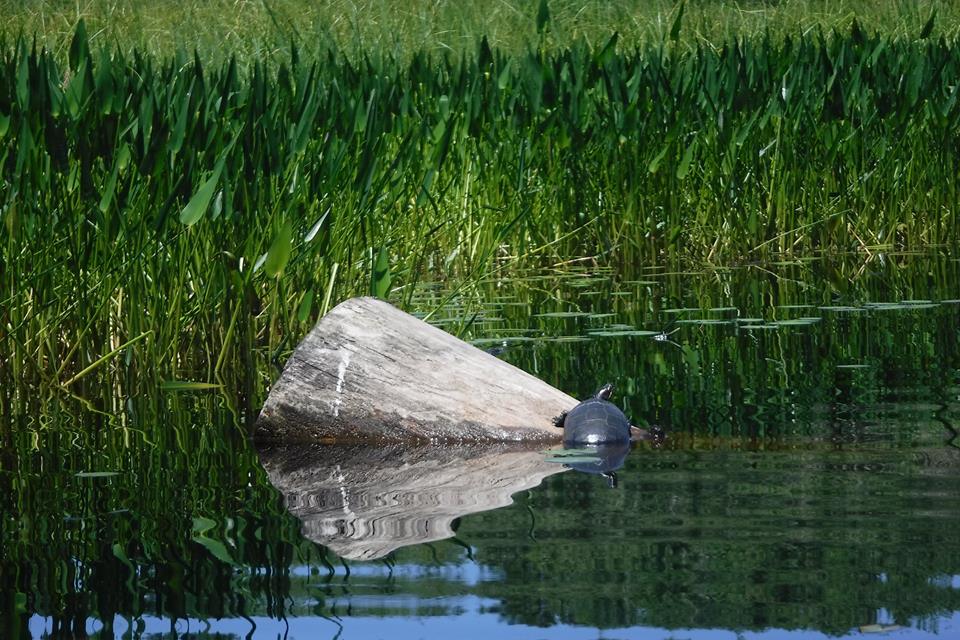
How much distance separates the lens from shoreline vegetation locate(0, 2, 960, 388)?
5.20 m

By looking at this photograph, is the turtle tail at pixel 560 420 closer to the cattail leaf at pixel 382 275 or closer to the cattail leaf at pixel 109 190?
the cattail leaf at pixel 382 275

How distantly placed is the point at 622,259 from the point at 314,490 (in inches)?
194

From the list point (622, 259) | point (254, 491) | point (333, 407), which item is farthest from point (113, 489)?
point (622, 259)

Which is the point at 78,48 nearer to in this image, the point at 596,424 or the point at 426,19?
the point at 596,424

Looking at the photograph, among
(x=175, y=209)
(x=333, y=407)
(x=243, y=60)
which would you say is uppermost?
(x=243, y=60)

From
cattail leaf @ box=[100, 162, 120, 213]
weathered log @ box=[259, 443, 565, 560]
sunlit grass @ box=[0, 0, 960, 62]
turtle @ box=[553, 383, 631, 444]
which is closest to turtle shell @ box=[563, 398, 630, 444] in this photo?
turtle @ box=[553, 383, 631, 444]

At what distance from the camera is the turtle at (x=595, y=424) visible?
4016mm

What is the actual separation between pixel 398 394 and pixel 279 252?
875 millimetres

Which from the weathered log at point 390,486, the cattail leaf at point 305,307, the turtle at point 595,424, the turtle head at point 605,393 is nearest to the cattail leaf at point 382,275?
the cattail leaf at point 305,307

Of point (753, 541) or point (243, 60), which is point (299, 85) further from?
point (243, 60)

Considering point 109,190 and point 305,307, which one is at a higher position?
point 109,190

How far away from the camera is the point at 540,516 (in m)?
3.29

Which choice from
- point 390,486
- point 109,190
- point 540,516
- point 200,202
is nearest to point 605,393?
point 390,486

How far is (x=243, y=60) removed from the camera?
1552cm
